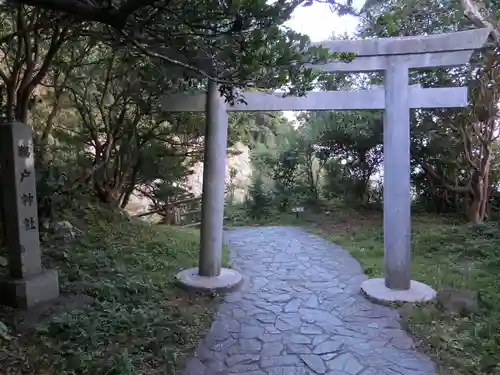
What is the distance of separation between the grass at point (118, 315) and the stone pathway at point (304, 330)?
300 millimetres

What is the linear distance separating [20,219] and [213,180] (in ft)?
8.29

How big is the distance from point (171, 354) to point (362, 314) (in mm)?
2516

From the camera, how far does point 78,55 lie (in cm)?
768

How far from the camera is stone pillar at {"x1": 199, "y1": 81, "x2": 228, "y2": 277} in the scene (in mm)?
6152

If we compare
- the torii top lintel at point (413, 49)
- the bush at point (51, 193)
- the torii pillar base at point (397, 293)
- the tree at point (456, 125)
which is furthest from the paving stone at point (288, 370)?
the tree at point (456, 125)

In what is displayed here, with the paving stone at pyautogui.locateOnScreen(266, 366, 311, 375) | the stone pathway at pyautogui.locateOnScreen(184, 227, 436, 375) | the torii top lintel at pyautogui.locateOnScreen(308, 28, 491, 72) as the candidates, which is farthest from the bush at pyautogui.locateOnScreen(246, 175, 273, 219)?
the paving stone at pyautogui.locateOnScreen(266, 366, 311, 375)

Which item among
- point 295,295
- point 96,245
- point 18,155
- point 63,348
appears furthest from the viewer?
point 96,245

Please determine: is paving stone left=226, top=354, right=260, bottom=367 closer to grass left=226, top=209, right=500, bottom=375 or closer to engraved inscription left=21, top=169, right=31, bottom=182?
grass left=226, top=209, right=500, bottom=375

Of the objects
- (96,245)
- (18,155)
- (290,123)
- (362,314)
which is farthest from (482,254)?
(290,123)

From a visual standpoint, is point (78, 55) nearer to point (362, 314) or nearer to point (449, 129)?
point (362, 314)

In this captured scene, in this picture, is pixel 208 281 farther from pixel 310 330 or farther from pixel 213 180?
pixel 310 330

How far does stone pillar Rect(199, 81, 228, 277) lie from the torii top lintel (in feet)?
4.95

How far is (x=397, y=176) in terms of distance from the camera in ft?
18.8

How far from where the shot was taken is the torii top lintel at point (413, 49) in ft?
17.3
